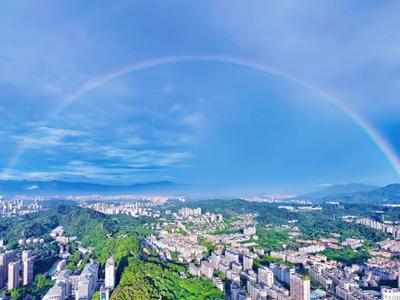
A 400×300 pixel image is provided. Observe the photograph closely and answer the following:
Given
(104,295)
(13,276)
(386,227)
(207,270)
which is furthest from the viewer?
(386,227)

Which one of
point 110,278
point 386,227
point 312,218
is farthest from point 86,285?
point 312,218

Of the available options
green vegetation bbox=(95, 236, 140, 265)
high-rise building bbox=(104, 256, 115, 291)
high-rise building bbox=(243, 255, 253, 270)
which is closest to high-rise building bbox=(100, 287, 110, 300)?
high-rise building bbox=(104, 256, 115, 291)

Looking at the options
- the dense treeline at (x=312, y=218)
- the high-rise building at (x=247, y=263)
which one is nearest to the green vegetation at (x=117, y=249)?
the high-rise building at (x=247, y=263)

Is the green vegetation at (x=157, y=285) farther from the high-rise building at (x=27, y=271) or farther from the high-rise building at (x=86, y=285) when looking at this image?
the high-rise building at (x=27, y=271)

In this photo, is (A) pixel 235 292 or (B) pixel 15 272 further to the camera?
(B) pixel 15 272

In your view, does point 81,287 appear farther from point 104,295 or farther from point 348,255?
point 348,255

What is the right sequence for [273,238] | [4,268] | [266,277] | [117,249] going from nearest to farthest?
[266,277]
[4,268]
[117,249]
[273,238]

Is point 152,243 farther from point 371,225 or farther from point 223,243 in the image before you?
point 371,225
